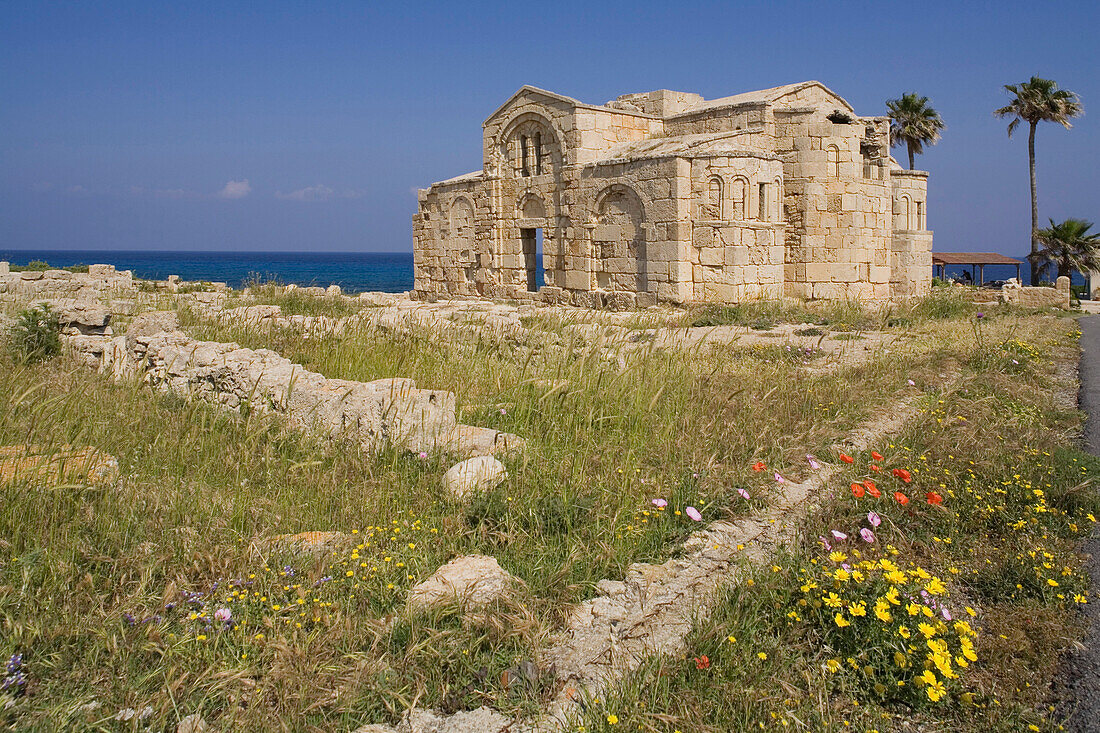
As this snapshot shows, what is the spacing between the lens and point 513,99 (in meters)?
20.2

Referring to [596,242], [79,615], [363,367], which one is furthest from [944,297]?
[79,615]

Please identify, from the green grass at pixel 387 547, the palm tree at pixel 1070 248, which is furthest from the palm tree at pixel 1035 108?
the green grass at pixel 387 547

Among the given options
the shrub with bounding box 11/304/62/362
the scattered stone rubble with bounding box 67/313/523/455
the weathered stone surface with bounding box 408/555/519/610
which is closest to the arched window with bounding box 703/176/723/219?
the scattered stone rubble with bounding box 67/313/523/455

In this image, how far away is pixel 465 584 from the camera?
3199 mm

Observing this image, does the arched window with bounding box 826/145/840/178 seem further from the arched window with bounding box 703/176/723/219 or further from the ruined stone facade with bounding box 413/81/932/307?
the arched window with bounding box 703/176/723/219

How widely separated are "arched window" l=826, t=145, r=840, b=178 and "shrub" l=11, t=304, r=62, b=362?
15492 mm

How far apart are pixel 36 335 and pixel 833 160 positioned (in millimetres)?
15809

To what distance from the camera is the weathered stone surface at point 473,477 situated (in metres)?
4.17

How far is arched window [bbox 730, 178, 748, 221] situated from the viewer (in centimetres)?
1581

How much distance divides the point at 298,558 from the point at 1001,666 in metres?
3.12

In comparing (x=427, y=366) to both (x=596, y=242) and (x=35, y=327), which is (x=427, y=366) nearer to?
(x=35, y=327)

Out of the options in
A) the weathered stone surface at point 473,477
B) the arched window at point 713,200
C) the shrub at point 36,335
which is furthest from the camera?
the arched window at point 713,200

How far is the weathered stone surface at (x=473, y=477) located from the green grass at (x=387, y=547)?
77 millimetres

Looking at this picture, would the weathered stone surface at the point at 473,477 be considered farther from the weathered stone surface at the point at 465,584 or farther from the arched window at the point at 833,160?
the arched window at the point at 833,160
